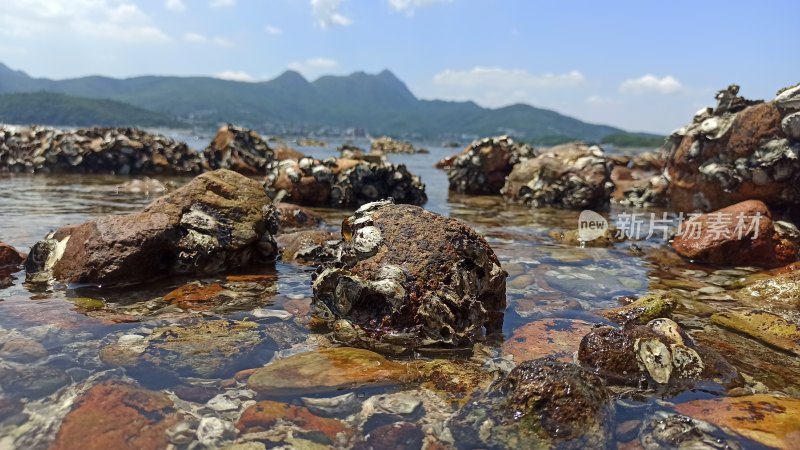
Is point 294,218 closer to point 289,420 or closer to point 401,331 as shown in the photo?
point 401,331

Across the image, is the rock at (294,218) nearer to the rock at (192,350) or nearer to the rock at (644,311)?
the rock at (192,350)

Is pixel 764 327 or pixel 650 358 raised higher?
pixel 650 358

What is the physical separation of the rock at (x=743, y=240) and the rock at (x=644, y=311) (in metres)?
3.49

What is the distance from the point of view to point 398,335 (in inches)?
195

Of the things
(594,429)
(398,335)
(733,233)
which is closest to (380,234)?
(398,335)

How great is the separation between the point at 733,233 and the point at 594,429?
6928mm

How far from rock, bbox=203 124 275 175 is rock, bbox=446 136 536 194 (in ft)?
32.4

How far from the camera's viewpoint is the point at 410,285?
17.0ft

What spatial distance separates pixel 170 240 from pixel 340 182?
29.4 feet

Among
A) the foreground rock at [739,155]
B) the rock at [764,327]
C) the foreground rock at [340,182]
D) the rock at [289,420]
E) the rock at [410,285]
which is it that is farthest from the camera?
the foreground rock at [340,182]

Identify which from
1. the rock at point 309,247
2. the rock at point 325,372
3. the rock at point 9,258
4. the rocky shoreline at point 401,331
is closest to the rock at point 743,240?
the rocky shoreline at point 401,331

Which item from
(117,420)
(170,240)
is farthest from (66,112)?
(117,420)

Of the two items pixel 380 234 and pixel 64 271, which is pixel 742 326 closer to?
pixel 380 234

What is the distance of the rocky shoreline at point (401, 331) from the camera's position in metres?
3.43
